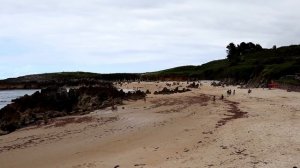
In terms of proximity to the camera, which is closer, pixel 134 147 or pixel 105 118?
pixel 134 147

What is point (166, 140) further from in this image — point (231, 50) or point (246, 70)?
point (231, 50)

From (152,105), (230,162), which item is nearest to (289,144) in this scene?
(230,162)

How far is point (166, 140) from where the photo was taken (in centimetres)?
1878

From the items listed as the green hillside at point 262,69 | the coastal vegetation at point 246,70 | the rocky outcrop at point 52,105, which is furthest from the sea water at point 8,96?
the green hillside at point 262,69

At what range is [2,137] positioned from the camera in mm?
24500

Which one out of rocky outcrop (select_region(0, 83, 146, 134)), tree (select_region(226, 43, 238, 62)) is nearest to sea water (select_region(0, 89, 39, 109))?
rocky outcrop (select_region(0, 83, 146, 134))

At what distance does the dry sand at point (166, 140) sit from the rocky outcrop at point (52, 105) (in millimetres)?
2202

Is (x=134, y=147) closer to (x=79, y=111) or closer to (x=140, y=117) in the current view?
(x=140, y=117)

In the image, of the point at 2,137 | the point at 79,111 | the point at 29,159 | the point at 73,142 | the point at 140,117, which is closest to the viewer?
the point at 29,159

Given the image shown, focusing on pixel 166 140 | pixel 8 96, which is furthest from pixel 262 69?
pixel 166 140

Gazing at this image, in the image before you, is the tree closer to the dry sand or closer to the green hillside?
the green hillside

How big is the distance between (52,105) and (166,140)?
1977 centimetres

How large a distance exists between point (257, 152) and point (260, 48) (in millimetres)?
113704

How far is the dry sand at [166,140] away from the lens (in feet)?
47.0
